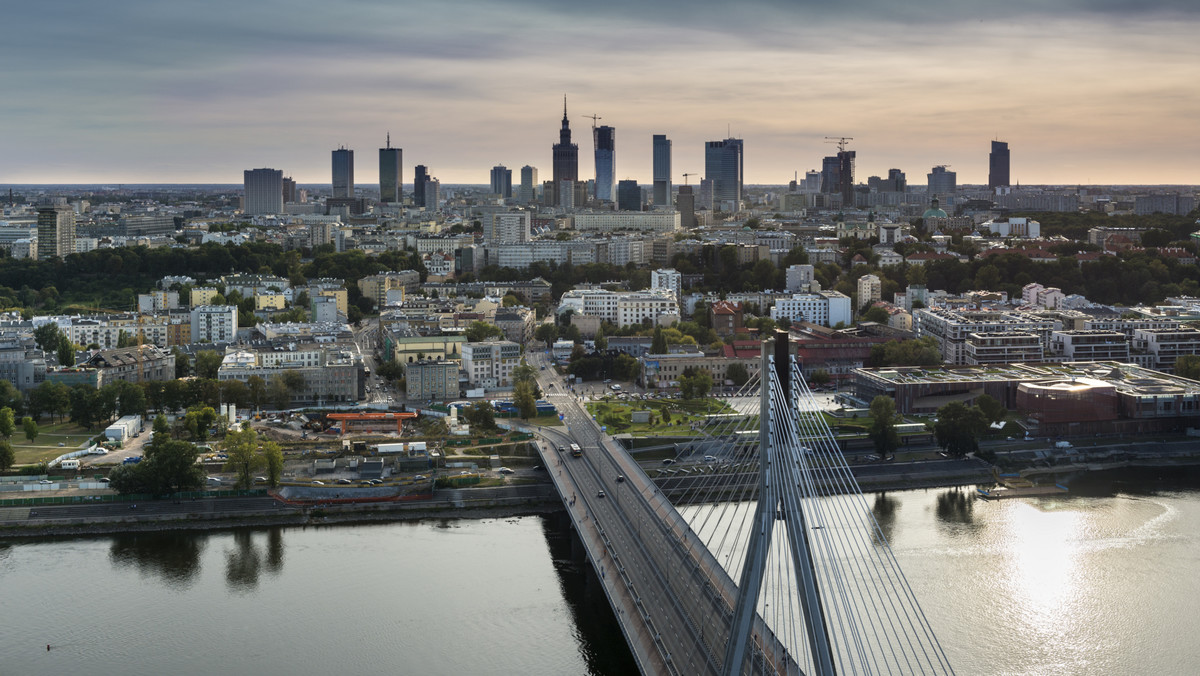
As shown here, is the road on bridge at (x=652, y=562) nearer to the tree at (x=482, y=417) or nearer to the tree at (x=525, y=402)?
the tree at (x=482, y=417)

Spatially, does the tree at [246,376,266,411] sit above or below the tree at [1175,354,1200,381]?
below

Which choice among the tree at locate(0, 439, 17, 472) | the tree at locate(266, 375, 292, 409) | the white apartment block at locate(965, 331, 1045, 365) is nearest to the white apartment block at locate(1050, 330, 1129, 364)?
the white apartment block at locate(965, 331, 1045, 365)

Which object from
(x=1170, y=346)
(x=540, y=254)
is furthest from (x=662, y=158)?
(x=1170, y=346)

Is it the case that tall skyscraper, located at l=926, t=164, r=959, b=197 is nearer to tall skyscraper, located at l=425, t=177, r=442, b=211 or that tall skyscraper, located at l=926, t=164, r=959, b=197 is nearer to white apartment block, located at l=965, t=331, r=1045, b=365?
tall skyscraper, located at l=425, t=177, r=442, b=211

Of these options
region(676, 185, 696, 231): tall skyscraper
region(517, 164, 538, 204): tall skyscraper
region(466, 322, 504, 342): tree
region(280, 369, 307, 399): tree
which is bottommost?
region(280, 369, 307, 399): tree

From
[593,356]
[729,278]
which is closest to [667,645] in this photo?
[593,356]

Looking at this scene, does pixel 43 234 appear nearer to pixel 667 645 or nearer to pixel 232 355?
pixel 232 355
